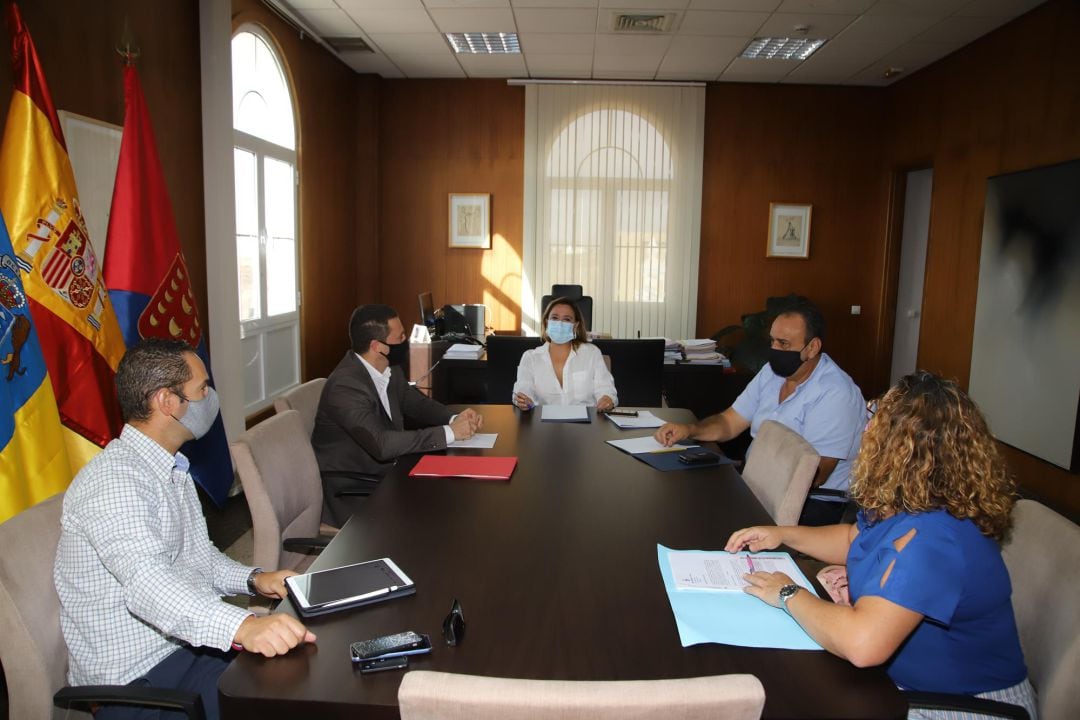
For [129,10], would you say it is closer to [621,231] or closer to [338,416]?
[338,416]

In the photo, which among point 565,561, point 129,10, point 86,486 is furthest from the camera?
point 129,10

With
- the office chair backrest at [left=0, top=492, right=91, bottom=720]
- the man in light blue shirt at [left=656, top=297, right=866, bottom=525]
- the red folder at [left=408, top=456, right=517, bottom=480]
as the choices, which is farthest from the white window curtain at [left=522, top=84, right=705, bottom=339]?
the office chair backrest at [left=0, top=492, right=91, bottom=720]

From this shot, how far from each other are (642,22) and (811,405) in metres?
3.76

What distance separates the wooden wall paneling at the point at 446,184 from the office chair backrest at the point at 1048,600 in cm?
625

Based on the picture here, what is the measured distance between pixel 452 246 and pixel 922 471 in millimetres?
6600

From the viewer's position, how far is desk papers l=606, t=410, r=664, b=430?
3.01m

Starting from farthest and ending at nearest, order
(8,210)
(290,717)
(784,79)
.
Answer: (784,79), (8,210), (290,717)

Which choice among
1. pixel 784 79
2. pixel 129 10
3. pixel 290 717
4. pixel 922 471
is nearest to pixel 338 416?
pixel 290 717

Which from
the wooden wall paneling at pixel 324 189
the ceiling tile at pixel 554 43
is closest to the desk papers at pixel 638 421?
the wooden wall paneling at pixel 324 189

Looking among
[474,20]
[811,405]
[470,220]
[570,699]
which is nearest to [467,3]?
[474,20]

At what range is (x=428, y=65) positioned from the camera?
6.89 meters

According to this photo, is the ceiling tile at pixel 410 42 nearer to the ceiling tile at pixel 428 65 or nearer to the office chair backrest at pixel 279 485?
the ceiling tile at pixel 428 65

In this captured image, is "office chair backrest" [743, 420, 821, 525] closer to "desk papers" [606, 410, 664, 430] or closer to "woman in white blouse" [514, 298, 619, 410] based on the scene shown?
"desk papers" [606, 410, 664, 430]

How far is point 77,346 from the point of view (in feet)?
8.75
